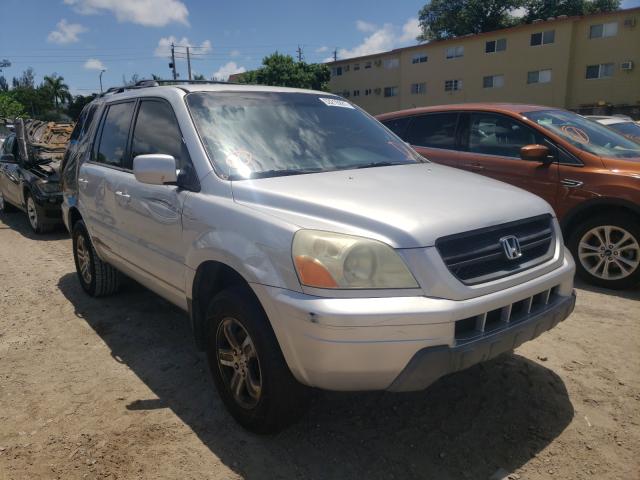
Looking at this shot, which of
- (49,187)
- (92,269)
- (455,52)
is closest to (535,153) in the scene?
(92,269)

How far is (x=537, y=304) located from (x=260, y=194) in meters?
1.54

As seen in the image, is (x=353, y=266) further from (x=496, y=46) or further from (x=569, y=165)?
(x=496, y=46)

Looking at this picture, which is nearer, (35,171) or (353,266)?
(353,266)

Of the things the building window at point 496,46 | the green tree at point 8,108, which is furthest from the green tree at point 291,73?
the green tree at point 8,108

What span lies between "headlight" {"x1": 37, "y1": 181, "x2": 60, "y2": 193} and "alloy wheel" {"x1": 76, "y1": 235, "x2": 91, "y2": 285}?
3442 millimetres

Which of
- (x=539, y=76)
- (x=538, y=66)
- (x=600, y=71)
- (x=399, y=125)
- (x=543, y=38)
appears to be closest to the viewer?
(x=399, y=125)

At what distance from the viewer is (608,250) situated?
190 inches

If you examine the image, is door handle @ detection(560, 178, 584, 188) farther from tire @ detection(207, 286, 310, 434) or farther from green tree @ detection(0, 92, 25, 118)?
green tree @ detection(0, 92, 25, 118)

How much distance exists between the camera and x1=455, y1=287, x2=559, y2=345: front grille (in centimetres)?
227

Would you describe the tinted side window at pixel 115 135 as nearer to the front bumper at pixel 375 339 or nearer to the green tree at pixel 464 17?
the front bumper at pixel 375 339

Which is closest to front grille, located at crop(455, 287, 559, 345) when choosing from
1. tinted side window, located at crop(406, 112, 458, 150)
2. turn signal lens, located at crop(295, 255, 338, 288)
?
turn signal lens, located at crop(295, 255, 338, 288)

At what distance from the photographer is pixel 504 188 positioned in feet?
9.63

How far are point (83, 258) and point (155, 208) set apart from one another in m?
2.23

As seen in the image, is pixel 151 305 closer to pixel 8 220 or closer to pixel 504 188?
pixel 504 188
